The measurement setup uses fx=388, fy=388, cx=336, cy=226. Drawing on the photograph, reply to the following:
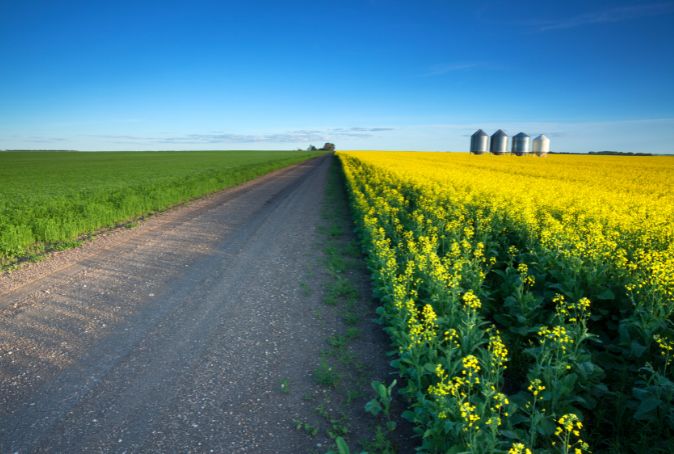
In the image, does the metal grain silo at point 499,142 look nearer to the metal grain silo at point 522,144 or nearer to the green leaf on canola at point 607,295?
the metal grain silo at point 522,144

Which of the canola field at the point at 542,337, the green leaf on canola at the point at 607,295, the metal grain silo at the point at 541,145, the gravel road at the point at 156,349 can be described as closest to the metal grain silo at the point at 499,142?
the metal grain silo at the point at 541,145

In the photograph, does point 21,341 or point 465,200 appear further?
point 465,200

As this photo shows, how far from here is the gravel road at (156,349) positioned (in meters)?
4.40

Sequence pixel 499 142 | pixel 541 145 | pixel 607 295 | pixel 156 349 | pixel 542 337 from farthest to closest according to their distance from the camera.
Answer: pixel 499 142 → pixel 541 145 → pixel 156 349 → pixel 542 337 → pixel 607 295

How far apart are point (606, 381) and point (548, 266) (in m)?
2.71

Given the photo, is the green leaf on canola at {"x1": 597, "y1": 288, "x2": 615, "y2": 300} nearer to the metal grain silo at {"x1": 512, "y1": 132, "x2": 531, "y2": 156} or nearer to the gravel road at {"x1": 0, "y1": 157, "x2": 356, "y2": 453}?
the gravel road at {"x1": 0, "y1": 157, "x2": 356, "y2": 453}

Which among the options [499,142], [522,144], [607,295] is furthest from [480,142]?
[607,295]

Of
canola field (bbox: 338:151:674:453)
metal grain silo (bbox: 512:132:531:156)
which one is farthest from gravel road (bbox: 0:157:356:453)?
metal grain silo (bbox: 512:132:531:156)

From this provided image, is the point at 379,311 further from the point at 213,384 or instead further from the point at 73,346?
the point at 73,346

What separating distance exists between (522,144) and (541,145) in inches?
160

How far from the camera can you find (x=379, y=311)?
6934mm

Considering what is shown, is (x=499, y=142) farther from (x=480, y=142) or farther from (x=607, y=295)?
(x=607, y=295)

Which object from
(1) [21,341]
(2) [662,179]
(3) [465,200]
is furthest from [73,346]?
(2) [662,179]

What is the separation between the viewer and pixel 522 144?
8406cm
